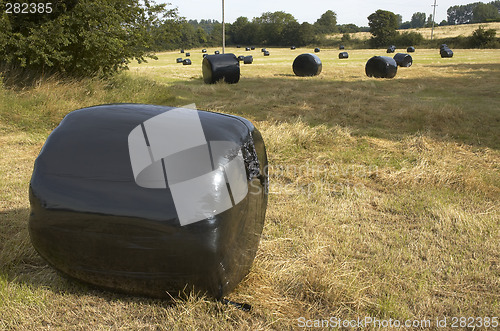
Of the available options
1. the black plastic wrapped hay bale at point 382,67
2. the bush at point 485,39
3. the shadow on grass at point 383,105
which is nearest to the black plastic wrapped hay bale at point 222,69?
the shadow on grass at point 383,105

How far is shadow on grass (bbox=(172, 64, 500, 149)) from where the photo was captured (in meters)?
8.23

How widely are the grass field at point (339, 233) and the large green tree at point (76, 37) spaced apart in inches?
33.1

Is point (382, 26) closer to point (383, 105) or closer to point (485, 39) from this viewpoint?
point (485, 39)

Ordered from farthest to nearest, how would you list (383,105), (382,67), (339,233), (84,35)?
(382,67), (383,105), (84,35), (339,233)

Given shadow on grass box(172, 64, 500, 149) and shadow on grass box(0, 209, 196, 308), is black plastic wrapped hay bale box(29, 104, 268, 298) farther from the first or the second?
shadow on grass box(172, 64, 500, 149)

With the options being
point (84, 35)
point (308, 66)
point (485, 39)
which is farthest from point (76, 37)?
point (485, 39)

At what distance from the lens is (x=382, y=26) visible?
68.5 m

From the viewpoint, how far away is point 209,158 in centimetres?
252

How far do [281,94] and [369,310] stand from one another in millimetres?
10982

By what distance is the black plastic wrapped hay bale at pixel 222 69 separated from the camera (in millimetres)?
16656

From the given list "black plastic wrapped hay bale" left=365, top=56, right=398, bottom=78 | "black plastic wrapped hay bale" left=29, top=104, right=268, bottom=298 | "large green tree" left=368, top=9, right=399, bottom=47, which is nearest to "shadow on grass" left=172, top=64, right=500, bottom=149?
"black plastic wrapped hay bale" left=365, top=56, right=398, bottom=78

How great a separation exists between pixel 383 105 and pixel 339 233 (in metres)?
8.25

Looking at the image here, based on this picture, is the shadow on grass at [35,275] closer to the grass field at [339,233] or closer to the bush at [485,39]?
the grass field at [339,233]

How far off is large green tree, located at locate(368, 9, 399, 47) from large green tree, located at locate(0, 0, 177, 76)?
60.3 metres
